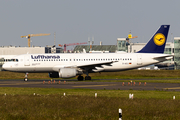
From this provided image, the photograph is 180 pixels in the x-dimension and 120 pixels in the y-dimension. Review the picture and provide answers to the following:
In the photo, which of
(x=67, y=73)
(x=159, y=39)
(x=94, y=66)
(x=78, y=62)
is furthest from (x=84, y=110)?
(x=159, y=39)

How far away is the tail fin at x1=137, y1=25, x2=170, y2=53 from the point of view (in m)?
52.9

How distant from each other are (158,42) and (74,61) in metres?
15.2

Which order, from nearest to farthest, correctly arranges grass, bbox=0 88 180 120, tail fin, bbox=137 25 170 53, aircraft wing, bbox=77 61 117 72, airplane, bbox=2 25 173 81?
grass, bbox=0 88 180 120 < aircraft wing, bbox=77 61 117 72 < airplane, bbox=2 25 173 81 < tail fin, bbox=137 25 170 53

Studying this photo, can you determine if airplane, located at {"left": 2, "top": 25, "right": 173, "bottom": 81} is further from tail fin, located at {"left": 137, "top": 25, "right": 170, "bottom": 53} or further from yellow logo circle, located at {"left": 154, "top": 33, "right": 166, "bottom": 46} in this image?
yellow logo circle, located at {"left": 154, "top": 33, "right": 166, "bottom": 46}

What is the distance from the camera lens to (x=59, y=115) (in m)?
15.2

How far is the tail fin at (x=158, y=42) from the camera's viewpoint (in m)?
52.9

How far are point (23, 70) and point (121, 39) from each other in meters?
114

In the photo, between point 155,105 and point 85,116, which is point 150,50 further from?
point 85,116

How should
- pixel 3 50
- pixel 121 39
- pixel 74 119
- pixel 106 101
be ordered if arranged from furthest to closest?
1. pixel 3 50
2. pixel 121 39
3. pixel 106 101
4. pixel 74 119

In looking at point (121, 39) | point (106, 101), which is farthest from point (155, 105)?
point (121, 39)

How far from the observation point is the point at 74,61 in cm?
5019

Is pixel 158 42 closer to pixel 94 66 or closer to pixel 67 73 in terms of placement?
pixel 94 66

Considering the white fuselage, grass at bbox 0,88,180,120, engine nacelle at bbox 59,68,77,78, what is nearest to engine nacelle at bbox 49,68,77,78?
engine nacelle at bbox 59,68,77,78

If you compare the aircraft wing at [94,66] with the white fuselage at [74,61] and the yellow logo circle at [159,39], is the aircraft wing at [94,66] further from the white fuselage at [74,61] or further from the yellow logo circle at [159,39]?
the yellow logo circle at [159,39]
